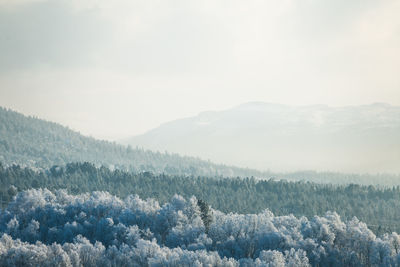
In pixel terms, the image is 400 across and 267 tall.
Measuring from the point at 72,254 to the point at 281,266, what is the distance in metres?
55.6

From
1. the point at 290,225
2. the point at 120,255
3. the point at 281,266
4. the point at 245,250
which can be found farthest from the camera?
the point at 290,225

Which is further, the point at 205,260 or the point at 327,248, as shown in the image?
the point at 327,248

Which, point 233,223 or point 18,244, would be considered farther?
point 233,223

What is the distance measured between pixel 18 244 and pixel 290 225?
277 ft

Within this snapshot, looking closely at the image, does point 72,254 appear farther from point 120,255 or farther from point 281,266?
point 281,266

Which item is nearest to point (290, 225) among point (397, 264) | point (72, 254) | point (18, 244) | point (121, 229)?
point (397, 264)

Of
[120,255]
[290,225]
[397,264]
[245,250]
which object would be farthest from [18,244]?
[397,264]

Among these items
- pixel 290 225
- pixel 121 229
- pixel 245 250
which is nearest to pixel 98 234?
pixel 121 229

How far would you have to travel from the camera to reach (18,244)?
16962 cm

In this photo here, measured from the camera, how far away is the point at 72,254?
161125mm

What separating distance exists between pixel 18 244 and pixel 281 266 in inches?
2913

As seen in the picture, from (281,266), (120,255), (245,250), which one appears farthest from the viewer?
(245,250)

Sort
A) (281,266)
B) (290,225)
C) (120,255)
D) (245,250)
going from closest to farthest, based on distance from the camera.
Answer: (281,266) < (120,255) < (245,250) < (290,225)

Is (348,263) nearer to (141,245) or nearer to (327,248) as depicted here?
(327,248)
